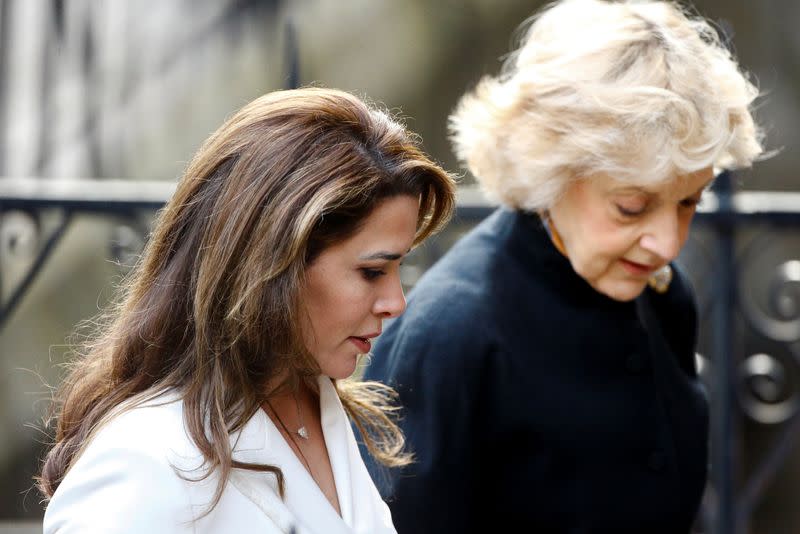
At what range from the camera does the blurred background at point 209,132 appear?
13.3ft

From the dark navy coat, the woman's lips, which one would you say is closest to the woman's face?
the woman's lips

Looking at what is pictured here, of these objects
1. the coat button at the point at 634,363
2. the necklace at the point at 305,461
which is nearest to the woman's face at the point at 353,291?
the necklace at the point at 305,461

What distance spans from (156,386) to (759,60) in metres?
4.99

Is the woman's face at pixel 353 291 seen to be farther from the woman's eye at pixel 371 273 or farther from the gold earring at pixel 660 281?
the gold earring at pixel 660 281

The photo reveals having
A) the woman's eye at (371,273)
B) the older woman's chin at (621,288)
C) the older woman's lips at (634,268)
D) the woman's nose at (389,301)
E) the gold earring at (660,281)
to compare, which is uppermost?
the woman's eye at (371,273)

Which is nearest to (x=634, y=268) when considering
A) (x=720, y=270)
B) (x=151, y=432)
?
(x=151, y=432)

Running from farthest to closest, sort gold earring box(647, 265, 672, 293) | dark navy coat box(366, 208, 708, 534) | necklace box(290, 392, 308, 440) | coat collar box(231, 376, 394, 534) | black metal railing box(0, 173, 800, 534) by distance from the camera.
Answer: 1. black metal railing box(0, 173, 800, 534)
2. gold earring box(647, 265, 672, 293)
3. dark navy coat box(366, 208, 708, 534)
4. necklace box(290, 392, 308, 440)
5. coat collar box(231, 376, 394, 534)

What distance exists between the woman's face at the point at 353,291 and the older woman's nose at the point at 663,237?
798mm

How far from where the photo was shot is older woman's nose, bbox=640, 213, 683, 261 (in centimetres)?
255

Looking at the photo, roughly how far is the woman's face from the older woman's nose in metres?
0.80

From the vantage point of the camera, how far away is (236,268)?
1811mm

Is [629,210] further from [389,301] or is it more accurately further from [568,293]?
[389,301]

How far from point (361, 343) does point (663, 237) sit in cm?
87

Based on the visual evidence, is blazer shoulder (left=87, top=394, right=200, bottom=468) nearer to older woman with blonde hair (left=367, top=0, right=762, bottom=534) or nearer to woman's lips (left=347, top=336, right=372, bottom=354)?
woman's lips (left=347, top=336, right=372, bottom=354)
